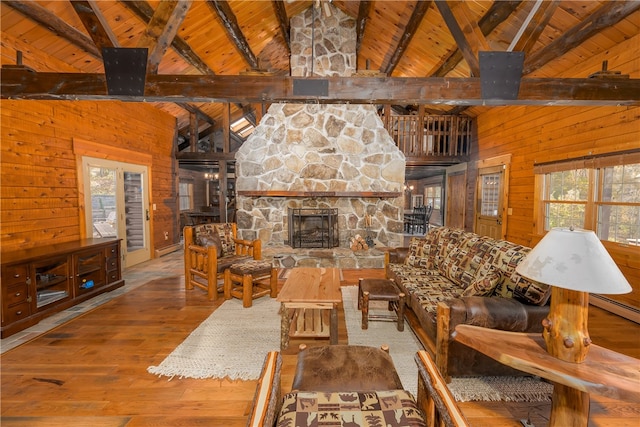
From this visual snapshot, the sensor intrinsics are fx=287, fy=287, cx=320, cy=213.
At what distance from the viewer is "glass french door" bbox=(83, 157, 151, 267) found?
4.42 metres

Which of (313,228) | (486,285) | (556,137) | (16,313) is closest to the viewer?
(486,285)

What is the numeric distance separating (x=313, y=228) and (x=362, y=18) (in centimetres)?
402

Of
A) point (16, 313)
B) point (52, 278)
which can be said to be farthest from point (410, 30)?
point (16, 313)

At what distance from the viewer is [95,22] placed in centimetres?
242

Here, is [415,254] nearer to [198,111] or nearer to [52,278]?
[52,278]

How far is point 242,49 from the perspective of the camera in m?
5.27

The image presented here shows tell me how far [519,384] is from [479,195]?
494 cm

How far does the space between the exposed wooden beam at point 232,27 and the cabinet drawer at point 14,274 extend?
3.83 meters

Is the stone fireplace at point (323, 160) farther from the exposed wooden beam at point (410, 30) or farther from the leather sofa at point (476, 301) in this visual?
the leather sofa at point (476, 301)

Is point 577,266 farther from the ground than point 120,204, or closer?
closer

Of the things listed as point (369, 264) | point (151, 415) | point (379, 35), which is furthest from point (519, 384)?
point (379, 35)

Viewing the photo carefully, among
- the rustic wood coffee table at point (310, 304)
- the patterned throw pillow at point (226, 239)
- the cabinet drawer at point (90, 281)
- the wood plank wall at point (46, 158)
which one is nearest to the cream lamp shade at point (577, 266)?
the rustic wood coffee table at point (310, 304)

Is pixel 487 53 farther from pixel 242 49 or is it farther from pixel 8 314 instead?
pixel 8 314

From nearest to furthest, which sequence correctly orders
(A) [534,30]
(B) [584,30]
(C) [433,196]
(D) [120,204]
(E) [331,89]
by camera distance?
1. (A) [534,30]
2. (E) [331,89]
3. (B) [584,30]
4. (D) [120,204]
5. (C) [433,196]
